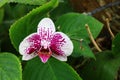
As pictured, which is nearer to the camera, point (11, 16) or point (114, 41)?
point (114, 41)

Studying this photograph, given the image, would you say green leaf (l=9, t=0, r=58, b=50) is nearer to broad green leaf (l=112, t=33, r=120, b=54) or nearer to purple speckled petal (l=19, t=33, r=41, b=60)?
purple speckled petal (l=19, t=33, r=41, b=60)

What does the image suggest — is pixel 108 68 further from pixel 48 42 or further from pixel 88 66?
pixel 48 42

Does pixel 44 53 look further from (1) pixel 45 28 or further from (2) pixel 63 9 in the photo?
(2) pixel 63 9

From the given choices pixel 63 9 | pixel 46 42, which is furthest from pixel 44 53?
pixel 63 9

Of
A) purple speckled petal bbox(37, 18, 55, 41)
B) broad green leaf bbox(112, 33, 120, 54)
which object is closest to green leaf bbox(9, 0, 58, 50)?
purple speckled petal bbox(37, 18, 55, 41)

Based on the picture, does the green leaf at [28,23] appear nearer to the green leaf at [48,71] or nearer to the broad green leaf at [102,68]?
the green leaf at [48,71]

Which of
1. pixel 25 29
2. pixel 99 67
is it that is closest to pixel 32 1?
pixel 25 29

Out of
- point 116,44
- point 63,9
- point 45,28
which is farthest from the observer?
point 63,9
